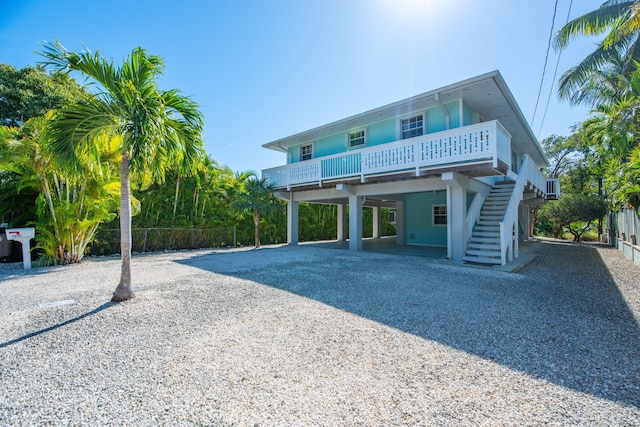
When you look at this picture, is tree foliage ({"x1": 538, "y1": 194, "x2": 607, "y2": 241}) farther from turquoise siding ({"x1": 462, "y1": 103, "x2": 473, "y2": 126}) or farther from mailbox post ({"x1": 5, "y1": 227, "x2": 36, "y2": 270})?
mailbox post ({"x1": 5, "y1": 227, "x2": 36, "y2": 270})

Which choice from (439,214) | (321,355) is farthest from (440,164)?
(321,355)

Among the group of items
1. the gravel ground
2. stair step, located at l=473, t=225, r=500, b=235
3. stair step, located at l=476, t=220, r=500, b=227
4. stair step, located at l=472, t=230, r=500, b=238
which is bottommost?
the gravel ground

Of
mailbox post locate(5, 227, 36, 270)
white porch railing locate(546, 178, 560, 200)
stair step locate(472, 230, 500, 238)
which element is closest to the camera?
mailbox post locate(5, 227, 36, 270)

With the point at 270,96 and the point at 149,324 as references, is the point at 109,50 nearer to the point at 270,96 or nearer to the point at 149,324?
the point at 149,324

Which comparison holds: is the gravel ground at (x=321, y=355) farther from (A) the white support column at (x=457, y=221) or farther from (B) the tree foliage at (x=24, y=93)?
(B) the tree foliage at (x=24, y=93)

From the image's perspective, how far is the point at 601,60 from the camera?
517 inches

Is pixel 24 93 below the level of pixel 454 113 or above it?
above

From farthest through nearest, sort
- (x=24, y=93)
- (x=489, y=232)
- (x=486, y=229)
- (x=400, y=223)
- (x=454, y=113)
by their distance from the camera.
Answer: (x=400, y=223)
(x=24, y=93)
(x=454, y=113)
(x=486, y=229)
(x=489, y=232)

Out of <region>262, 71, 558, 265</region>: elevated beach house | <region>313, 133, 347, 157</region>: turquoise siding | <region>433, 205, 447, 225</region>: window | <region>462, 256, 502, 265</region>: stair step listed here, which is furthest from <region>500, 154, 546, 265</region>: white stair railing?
<region>313, 133, 347, 157</region>: turquoise siding

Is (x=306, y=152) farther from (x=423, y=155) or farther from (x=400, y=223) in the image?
(x=423, y=155)

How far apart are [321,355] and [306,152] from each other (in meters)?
12.5

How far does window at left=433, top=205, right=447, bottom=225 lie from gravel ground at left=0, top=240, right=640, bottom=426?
8.42 m

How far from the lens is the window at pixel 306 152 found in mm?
14364

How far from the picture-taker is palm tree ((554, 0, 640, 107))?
11.4 m
